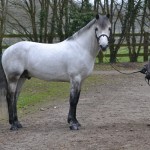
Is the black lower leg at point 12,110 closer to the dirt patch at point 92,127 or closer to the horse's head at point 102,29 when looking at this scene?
the dirt patch at point 92,127

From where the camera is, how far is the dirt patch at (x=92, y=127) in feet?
20.6

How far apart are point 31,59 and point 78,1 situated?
16.4 meters

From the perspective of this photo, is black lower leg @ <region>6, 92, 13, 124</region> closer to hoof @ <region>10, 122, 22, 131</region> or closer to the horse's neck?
hoof @ <region>10, 122, 22, 131</region>

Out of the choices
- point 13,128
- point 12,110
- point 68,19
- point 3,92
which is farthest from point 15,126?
point 68,19

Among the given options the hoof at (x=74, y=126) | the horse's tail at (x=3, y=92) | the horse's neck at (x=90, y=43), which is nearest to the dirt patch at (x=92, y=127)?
the hoof at (x=74, y=126)

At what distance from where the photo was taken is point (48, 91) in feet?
43.3

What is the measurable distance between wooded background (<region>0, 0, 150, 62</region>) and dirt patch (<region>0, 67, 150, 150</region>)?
37.1 feet

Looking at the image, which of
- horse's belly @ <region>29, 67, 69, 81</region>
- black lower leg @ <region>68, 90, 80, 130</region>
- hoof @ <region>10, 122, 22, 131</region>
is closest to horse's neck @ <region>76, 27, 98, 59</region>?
horse's belly @ <region>29, 67, 69, 81</region>

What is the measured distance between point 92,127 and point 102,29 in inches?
68.1

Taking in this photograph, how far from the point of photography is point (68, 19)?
2294 cm

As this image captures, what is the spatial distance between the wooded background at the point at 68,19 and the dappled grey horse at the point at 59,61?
14973 millimetres

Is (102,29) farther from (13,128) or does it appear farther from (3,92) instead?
(13,128)

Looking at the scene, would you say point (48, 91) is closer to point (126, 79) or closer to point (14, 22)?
point (126, 79)

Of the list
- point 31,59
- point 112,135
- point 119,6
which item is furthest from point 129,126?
point 119,6
